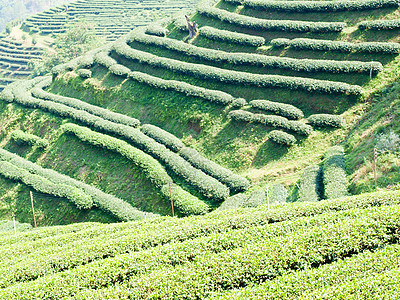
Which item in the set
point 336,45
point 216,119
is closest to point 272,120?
point 216,119

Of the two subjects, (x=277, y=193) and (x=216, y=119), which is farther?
(x=216, y=119)

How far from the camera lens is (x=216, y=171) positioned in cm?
2984

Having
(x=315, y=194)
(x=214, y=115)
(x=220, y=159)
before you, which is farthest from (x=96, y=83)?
(x=315, y=194)

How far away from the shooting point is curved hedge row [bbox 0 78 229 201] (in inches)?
1121

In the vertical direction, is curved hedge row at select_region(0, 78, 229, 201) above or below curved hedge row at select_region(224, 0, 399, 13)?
below

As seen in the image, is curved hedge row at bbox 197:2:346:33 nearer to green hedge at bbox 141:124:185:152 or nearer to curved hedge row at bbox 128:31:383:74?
curved hedge row at bbox 128:31:383:74

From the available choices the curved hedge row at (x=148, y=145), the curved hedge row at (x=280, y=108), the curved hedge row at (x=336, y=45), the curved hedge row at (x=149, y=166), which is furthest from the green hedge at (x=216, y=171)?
the curved hedge row at (x=336, y=45)

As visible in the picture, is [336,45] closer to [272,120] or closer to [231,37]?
[272,120]

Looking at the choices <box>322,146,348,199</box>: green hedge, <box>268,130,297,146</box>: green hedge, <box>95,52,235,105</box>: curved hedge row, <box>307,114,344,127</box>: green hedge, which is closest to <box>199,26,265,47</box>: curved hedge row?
<box>95,52,235,105</box>: curved hedge row

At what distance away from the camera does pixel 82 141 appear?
3591cm

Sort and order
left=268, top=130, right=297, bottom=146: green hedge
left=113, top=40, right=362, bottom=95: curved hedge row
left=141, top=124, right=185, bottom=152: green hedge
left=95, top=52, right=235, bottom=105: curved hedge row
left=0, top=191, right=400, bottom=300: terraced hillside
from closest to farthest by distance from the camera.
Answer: left=0, top=191, right=400, bottom=300: terraced hillside < left=268, top=130, right=297, bottom=146: green hedge < left=113, top=40, right=362, bottom=95: curved hedge row < left=141, top=124, right=185, bottom=152: green hedge < left=95, top=52, right=235, bottom=105: curved hedge row

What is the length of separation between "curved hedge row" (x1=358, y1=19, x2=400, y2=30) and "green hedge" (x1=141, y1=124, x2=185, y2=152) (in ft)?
65.7

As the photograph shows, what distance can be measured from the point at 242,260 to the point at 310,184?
1092 centimetres

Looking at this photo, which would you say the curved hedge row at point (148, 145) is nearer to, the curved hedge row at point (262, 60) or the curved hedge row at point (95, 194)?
the curved hedge row at point (95, 194)
